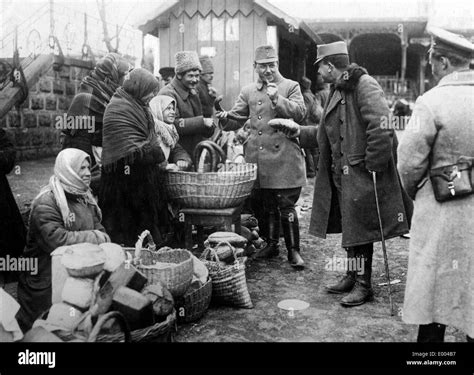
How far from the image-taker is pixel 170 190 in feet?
17.9

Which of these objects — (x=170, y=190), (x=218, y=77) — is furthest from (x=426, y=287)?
(x=218, y=77)

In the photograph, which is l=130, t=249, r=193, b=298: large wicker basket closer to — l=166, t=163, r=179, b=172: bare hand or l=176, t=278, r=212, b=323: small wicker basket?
l=176, t=278, r=212, b=323: small wicker basket

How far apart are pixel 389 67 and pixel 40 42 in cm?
1441

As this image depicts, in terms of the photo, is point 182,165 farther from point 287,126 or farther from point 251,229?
point 251,229

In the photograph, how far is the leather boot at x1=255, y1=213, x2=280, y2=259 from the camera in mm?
6203

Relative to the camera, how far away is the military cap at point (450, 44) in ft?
10.8

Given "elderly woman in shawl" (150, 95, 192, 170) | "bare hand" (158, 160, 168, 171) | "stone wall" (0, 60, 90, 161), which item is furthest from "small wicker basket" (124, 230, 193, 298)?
"stone wall" (0, 60, 90, 161)

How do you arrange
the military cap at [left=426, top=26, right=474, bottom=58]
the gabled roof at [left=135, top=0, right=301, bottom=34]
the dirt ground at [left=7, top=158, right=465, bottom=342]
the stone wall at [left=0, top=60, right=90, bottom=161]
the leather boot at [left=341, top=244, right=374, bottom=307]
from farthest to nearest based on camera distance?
1. the stone wall at [left=0, top=60, right=90, bottom=161]
2. the gabled roof at [left=135, top=0, right=301, bottom=34]
3. the leather boot at [left=341, top=244, right=374, bottom=307]
4. the dirt ground at [left=7, top=158, right=465, bottom=342]
5. the military cap at [left=426, top=26, right=474, bottom=58]

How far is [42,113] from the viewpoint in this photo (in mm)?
12016

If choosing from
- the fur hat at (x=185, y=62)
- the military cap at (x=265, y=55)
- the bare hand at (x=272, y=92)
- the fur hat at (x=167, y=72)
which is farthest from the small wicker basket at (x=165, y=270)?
the fur hat at (x=167, y=72)

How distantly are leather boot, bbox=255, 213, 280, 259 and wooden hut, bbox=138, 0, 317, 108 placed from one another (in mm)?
4137

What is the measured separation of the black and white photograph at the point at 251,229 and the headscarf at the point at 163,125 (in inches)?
0.7

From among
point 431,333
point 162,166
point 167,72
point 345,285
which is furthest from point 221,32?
point 431,333
